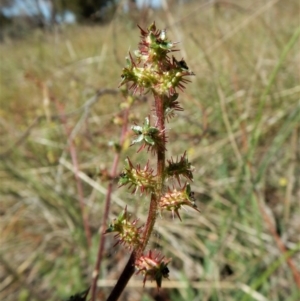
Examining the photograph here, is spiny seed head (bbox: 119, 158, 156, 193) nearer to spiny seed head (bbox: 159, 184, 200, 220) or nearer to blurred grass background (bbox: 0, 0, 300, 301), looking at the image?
spiny seed head (bbox: 159, 184, 200, 220)

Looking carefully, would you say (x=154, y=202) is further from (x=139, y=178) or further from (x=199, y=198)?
(x=199, y=198)

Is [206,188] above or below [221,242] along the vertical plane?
above

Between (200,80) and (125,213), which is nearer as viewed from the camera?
(125,213)

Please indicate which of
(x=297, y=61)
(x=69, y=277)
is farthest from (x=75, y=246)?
(x=297, y=61)

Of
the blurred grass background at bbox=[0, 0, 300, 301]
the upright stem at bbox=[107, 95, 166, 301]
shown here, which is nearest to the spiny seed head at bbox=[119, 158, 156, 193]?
the upright stem at bbox=[107, 95, 166, 301]

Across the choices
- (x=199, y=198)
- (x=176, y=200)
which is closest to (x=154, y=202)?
(x=176, y=200)

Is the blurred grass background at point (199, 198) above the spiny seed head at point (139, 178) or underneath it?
above

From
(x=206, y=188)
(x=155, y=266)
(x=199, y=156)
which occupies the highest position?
(x=199, y=156)

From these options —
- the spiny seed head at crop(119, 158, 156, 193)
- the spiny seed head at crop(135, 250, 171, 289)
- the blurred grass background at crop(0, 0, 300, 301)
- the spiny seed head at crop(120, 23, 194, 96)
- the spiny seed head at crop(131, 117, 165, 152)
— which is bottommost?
the spiny seed head at crop(135, 250, 171, 289)

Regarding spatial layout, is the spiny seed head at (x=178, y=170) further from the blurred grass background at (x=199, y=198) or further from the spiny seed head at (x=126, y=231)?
the blurred grass background at (x=199, y=198)

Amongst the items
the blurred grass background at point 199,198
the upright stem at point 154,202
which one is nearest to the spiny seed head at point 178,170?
the upright stem at point 154,202

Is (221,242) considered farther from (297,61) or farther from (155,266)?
(297,61)
